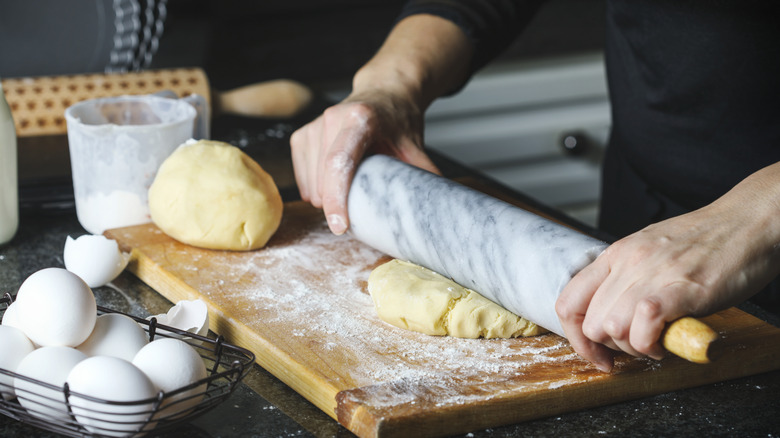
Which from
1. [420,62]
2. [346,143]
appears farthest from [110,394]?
[420,62]

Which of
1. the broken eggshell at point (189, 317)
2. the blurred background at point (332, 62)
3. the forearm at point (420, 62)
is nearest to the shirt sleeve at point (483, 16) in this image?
the forearm at point (420, 62)

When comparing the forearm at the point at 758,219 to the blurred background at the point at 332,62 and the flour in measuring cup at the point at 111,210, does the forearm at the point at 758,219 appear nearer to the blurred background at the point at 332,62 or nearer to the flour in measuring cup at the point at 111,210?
the flour in measuring cup at the point at 111,210

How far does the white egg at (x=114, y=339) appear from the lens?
36.1 inches

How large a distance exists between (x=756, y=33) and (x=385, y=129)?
708 mm

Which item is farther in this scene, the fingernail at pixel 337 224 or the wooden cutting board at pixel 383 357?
the fingernail at pixel 337 224

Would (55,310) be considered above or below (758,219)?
below

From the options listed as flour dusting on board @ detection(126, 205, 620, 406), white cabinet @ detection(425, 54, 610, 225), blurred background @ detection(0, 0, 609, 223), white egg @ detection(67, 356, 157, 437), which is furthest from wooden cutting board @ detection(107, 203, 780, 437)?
white cabinet @ detection(425, 54, 610, 225)

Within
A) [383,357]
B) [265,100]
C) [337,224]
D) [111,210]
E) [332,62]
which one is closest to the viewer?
[383,357]

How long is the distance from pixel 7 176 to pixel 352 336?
712 millimetres

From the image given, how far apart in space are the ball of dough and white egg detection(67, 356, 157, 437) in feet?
1.78

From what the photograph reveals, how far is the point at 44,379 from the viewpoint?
2.73 ft

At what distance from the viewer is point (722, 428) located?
0.94 m

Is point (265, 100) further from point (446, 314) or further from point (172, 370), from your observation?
point (172, 370)

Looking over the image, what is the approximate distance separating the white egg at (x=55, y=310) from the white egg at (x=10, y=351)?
1 centimetres
